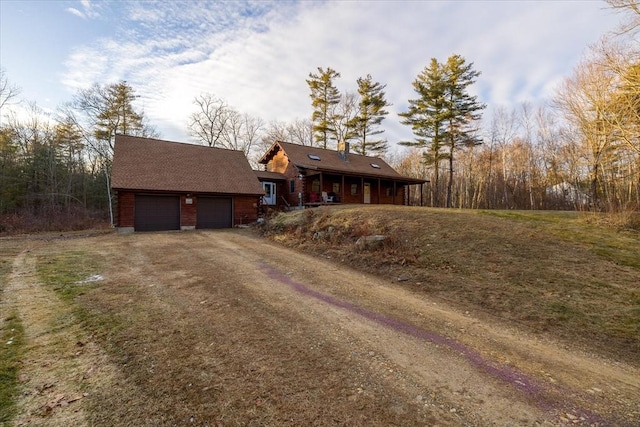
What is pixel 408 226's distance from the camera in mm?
9570

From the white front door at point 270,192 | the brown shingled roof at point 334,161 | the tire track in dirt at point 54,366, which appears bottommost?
the tire track in dirt at point 54,366

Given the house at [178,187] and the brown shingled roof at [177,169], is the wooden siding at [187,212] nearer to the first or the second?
the house at [178,187]

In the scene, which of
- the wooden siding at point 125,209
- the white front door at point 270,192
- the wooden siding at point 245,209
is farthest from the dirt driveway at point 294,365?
the white front door at point 270,192

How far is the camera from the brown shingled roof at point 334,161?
71.3ft

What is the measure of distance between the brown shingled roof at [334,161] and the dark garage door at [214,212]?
6.07 m

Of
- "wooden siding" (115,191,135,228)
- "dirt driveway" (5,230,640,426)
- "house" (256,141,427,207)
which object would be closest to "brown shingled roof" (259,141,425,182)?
"house" (256,141,427,207)

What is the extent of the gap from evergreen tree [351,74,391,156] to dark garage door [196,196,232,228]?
17.6 m

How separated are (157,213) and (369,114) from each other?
73.9ft

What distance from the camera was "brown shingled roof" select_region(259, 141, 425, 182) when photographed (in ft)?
71.3

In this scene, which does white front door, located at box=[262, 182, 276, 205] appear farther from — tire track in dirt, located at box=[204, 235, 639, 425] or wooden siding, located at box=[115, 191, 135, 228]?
tire track in dirt, located at box=[204, 235, 639, 425]

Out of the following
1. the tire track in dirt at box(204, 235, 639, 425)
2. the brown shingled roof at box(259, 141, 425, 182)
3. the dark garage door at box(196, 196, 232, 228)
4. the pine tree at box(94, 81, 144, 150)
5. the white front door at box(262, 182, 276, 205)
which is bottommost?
the tire track in dirt at box(204, 235, 639, 425)

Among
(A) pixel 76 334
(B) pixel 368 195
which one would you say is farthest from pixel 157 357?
(B) pixel 368 195

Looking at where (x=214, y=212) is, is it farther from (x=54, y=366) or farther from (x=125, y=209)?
(x=54, y=366)

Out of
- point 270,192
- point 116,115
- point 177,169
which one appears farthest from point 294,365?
point 116,115
